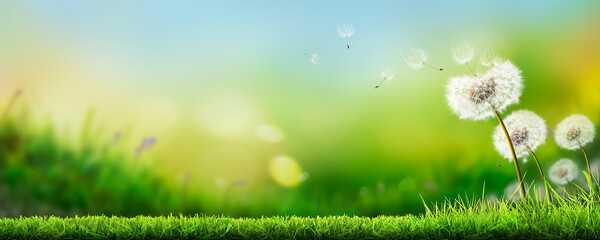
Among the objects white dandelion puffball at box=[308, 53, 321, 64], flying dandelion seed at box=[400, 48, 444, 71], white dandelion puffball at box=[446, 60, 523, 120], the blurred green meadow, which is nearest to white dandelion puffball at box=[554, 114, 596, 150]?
the blurred green meadow

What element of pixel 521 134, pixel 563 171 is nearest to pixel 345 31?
pixel 521 134

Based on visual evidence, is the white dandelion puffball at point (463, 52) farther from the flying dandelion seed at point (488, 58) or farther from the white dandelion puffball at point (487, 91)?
the white dandelion puffball at point (487, 91)

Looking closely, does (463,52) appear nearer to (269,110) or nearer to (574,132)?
(574,132)

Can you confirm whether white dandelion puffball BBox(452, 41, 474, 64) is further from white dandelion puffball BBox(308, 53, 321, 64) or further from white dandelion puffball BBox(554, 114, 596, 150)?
white dandelion puffball BBox(308, 53, 321, 64)

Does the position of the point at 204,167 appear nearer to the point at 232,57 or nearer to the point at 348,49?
the point at 232,57

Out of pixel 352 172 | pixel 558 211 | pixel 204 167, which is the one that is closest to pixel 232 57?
pixel 204 167

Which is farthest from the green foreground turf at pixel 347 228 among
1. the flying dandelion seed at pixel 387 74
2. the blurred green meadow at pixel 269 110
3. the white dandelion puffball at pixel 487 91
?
the flying dandelion seed at pixel 387 74
